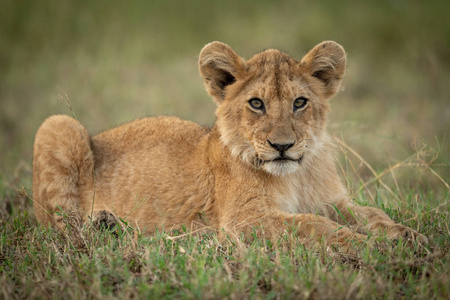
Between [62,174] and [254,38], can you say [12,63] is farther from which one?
[62,174]

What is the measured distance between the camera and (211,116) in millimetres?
9898

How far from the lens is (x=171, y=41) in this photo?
14.5 metres

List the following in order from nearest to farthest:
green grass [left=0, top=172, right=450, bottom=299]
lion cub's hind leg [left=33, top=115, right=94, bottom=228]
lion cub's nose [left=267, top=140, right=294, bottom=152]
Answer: green grass [left=0, top=172, right=450, bottom=299] < lion cub's nose [left=267, top=140, right=294, bottom=152] < lion cub's hind leg [left=33, top=115, right=94, bottom=228]

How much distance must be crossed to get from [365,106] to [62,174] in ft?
20.7

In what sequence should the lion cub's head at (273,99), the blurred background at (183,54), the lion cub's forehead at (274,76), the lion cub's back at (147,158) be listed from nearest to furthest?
the lion cub's head at (273,99) < the lion cub's forehead at (274,76) < the lion cub's back at (147,158) < the blurred background at (183,54)

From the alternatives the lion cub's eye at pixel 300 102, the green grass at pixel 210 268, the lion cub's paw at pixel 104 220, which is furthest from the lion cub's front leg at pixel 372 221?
the lion cub's paw at pixel 104 220

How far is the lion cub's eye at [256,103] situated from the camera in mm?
4488

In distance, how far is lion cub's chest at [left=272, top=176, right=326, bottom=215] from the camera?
4531 millimetres

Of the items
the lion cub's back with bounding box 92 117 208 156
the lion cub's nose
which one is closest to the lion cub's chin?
the lion cub's nose

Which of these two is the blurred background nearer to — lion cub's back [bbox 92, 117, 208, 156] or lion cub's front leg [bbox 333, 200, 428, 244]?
lion cub's back [bbox 92, 117, 208, 156]

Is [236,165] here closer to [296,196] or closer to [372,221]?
Result: [296,196]

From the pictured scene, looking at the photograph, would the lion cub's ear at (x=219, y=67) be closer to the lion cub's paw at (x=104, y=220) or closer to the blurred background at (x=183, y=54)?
the lion cub's paw at (x=104, y=220)

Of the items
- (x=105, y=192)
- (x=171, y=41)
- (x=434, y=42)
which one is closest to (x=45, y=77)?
(x=171, y=41)

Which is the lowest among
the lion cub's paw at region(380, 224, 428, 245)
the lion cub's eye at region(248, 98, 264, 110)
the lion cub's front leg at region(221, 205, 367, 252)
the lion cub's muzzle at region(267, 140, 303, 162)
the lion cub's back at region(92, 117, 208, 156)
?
the lion cub's front leg at region(221, 205, 367, 252)
